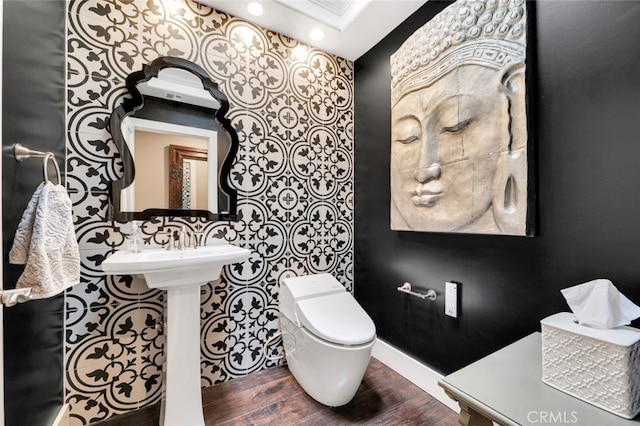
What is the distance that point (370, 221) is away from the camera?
2.04 metres

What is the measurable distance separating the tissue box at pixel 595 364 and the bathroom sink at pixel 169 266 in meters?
1.23

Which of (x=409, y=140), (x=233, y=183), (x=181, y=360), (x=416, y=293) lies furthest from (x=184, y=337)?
(x=409, y=140)

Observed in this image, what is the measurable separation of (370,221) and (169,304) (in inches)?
55.3

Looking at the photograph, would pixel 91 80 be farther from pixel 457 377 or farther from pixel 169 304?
pixel 457 377

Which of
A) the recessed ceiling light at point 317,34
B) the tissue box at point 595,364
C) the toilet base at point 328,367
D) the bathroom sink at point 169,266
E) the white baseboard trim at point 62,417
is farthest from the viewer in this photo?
the recessed ceiling light at point 317,34

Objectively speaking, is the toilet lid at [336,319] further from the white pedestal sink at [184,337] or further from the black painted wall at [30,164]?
the black painted wall at [30,164]

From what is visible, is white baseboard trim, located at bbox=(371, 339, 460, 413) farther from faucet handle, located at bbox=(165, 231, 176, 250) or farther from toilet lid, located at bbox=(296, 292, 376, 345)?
faucet handle, located at bbox=(165, 231, 176, 250)

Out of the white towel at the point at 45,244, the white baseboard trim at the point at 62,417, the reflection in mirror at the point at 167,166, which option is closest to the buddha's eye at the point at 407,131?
the reflection in mirror at the point at 167,166

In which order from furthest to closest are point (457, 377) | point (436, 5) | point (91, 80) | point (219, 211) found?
point (219, 211) → point (436, 5) → point (91, 80) → point (457, 377)

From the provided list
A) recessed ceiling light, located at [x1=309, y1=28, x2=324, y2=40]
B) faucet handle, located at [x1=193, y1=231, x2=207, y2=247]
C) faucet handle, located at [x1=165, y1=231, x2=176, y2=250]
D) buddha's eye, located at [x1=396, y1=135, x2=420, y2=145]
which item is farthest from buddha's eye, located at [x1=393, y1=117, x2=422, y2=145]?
faucet handle, located at [x1=165, y1=231, x2=176, y2=250]

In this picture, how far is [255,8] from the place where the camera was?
64.0 inches

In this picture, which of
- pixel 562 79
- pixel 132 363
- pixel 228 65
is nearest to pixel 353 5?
pixel 228 65

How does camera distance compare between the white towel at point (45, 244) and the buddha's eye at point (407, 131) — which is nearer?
the white towel at point (45, 244)

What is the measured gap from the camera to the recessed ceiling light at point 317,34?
182 cm
